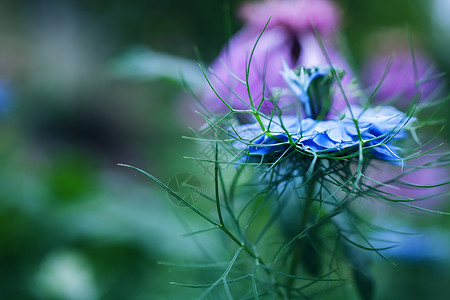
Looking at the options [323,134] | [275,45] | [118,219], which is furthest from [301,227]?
[118,219]

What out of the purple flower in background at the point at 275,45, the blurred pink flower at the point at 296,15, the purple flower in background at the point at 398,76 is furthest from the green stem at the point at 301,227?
the purple flower in background at the point at 398,76

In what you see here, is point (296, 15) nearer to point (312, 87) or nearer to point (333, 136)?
point (312, 87)

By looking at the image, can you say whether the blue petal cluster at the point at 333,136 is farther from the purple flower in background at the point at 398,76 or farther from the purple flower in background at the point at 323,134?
the purple flower in background at the point at 398,76

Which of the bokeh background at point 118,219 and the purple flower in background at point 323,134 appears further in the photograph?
the bokeh background at point 118,219

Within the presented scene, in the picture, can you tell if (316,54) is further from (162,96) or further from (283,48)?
(162,96)

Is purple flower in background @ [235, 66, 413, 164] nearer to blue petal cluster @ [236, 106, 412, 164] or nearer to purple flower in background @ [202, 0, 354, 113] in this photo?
blue petal cluster @ [236, 106, 412, 164]

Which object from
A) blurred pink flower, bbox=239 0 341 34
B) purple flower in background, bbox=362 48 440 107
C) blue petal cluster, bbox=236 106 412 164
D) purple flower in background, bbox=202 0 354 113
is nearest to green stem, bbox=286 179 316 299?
blue petal cluster, bbox=236 106 412 164
